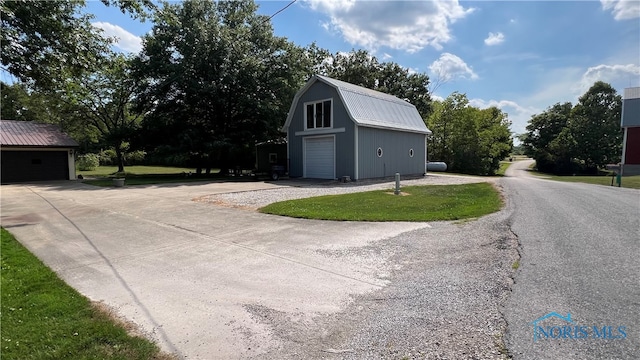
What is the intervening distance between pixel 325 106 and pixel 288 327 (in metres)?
16.0

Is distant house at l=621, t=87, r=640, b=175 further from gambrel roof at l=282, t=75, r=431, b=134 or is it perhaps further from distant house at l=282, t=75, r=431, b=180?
distant house at l=282, t=75, r=431, b=180

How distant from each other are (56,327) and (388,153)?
57.4ft

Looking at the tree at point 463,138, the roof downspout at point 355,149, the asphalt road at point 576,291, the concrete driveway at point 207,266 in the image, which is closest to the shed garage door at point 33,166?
the concrete driveway at point 207,266

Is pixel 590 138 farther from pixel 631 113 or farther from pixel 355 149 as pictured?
pixel 355 149

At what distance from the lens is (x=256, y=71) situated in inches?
877

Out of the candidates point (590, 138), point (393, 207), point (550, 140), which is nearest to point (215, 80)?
point (393, 207)

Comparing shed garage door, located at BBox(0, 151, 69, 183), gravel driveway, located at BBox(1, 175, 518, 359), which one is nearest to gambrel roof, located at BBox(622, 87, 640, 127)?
gravel driveway, located at BBox(1, 175, 518, 359)

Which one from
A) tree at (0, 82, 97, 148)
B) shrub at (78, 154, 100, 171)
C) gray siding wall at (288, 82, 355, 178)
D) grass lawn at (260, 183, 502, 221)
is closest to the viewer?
grass lawn at (260, 183, 502, 221)

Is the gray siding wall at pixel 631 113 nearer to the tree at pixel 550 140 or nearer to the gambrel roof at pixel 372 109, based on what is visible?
the tree at pixel 550 140

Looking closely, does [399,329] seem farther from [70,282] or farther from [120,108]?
[120,108]

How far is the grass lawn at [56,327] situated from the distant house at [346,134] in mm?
14057

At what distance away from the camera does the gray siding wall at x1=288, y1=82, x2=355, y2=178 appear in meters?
17.0

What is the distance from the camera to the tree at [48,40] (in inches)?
235

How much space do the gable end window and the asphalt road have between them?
40.9 ft
